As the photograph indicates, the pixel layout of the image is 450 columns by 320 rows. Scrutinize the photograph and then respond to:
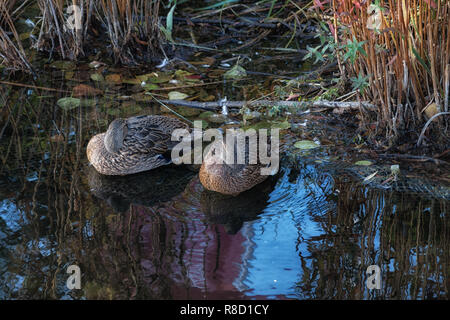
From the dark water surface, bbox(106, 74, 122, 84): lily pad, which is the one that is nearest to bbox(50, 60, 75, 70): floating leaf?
bbox(106, 74, 122, 84): lily pad

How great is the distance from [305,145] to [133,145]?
4.94 ft

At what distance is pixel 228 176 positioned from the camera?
441cm

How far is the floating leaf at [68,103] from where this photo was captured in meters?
5.56

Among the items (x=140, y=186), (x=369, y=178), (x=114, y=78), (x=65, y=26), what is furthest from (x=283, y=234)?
(x=65, y=26)

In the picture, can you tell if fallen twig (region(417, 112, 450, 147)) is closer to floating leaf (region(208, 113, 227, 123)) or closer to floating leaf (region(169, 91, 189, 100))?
floating leaf (region(208, 113, 227, 123))

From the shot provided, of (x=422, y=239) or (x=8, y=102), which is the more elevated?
(x=8, y=102)

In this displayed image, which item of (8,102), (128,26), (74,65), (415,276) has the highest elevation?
(128,26)

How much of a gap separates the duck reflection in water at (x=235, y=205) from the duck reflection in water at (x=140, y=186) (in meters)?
0.29

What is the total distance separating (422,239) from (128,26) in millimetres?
3949

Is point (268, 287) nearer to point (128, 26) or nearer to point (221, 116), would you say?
point (221, 116)

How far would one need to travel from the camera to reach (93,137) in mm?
4883

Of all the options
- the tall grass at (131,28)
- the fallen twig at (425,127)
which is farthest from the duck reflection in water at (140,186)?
the tall grass at (131,28)
